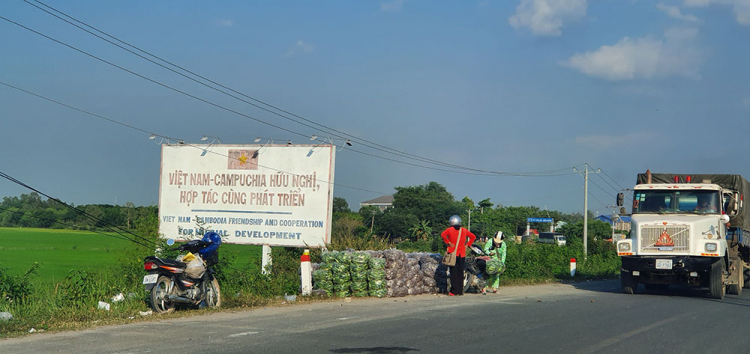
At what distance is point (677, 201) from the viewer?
1859 cm

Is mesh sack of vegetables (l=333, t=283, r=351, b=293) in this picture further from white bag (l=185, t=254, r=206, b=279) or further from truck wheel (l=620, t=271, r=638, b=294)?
truck wheel (l=620, t=271, r=638, b=294)

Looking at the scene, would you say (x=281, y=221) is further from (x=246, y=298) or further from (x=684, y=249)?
(x=684, y=249)

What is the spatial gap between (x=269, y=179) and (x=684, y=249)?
484 inches

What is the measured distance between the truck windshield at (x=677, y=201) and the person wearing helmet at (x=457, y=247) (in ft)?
21.6

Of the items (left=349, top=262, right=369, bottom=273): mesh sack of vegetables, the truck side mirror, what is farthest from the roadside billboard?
the truck side mirror

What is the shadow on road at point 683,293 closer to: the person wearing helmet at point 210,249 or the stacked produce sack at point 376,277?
the stacked produce sack at point 376,277

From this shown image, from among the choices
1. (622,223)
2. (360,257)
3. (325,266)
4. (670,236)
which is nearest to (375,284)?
(360,257)

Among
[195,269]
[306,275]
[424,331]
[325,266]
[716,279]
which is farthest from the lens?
[716,279]

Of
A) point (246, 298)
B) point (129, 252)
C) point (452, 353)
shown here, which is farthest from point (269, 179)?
point (452, 353)

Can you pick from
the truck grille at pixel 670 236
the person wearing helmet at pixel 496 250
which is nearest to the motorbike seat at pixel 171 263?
the person wearing helmet at pixel 496 250

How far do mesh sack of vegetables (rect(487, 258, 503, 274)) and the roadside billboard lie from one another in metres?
5.56

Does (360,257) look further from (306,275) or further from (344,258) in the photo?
(306,275)

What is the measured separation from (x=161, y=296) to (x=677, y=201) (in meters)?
14.6

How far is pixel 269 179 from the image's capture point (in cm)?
2077
